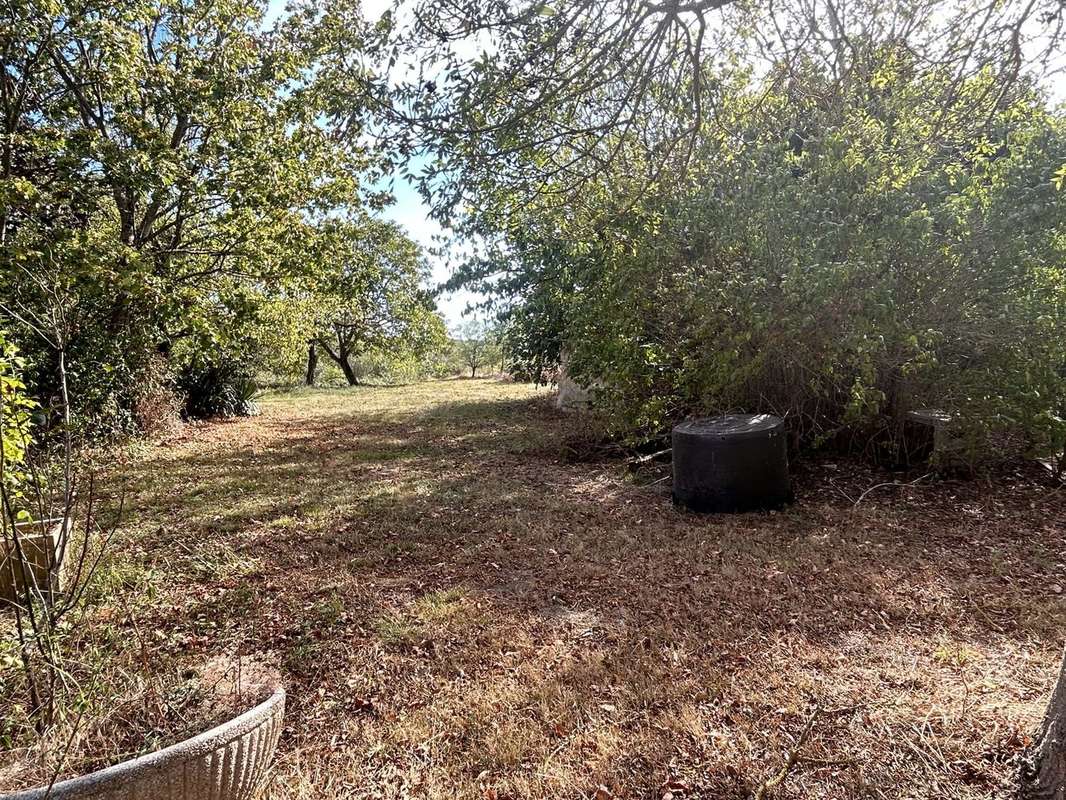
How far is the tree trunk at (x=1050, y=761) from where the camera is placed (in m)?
1.63

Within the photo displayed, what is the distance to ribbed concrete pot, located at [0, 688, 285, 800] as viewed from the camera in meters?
1.37

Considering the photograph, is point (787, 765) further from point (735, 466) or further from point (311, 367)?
point (311, 367)

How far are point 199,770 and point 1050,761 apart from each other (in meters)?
2.47

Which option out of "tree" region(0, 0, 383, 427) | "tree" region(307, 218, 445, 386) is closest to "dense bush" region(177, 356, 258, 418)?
"tree" region(0, 0, 383, 427)

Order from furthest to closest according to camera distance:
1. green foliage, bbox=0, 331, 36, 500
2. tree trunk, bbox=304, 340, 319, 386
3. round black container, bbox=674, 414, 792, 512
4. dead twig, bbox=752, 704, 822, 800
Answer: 1. tree trunk, bbox=304, 340, 319, 386
2. round black container, bbox=674, 414, 792, 512
3. green foliage, bbox=0, 331, 36, 500
4. dead twig, bbox=752, 704, 822, 800

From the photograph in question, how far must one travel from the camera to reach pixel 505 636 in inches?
117

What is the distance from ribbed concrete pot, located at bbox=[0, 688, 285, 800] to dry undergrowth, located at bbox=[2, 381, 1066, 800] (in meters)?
0.25

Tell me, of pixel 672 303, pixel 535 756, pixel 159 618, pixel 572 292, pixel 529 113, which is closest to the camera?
pixel 535 756

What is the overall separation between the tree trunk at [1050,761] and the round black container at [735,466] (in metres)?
2.91

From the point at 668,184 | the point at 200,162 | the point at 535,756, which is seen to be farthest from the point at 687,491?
the point at 200,162

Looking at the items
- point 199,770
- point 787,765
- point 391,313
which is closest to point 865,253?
point 787,765

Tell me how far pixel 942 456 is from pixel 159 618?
6.31 m

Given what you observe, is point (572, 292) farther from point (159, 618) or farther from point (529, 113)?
point (159, 618)

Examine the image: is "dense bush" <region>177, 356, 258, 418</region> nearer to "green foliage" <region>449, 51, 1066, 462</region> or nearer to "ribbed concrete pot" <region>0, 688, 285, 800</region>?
"green foliage" <region>449, 51, 1066, 462</region>
